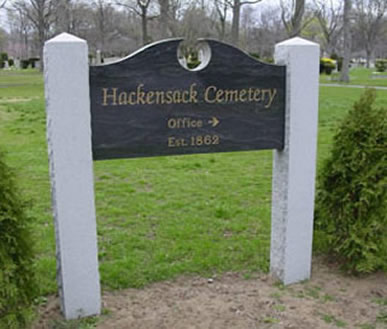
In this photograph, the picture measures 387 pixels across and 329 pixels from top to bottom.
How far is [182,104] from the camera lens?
319 centimetres

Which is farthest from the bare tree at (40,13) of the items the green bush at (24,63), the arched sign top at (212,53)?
the arched sign top at (212,53)

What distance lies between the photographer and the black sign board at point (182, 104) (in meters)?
3.00

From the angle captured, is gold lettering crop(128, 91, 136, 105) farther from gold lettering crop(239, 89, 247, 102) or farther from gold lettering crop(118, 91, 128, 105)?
gold lettering crop(239, 89, 247, 102)

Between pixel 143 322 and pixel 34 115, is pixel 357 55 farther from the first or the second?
pixel 143 322

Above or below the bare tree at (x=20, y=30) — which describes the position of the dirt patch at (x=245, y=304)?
A: below

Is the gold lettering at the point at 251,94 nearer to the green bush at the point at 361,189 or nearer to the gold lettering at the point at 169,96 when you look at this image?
the gold lettering at the point at 169,96

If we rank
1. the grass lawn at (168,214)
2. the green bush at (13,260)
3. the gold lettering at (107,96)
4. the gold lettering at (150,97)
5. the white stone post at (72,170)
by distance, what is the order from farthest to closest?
the grass lawn at (168,214), the gold lettering at (150,97), the gold lettering at (107,96), the white stone post at (72,170), the green bush at (13,260)

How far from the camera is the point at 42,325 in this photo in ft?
10.1

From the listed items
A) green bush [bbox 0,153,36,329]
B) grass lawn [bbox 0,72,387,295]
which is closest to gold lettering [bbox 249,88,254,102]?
grass lawn [bbox 0,72,387,295]

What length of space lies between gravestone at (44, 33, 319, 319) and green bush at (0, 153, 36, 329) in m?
0.25

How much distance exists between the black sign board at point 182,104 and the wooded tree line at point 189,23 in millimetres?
22956

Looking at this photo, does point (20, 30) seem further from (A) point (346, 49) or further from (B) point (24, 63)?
(A) point (346, 49)

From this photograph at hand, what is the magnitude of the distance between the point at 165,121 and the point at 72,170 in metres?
0.68

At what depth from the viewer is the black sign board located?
3.00m
